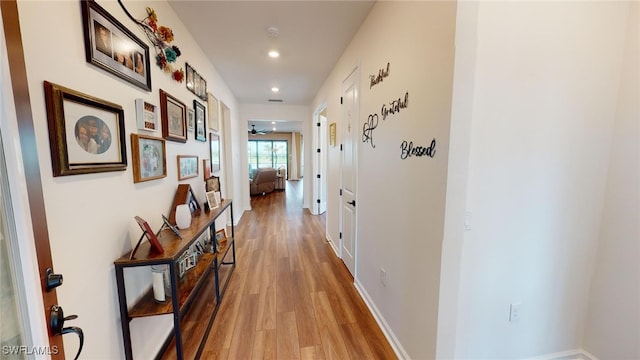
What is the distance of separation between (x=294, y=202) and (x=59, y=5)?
6061 millimetres

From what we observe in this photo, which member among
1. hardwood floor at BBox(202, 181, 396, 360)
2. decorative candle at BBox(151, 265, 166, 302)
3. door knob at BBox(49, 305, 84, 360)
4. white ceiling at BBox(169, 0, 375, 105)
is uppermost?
white ceiling at BBox(169, 0, 375, 105)

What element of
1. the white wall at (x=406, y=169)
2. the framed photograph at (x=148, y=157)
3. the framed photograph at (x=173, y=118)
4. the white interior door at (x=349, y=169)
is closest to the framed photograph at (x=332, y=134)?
the white interior door at (x=349, y=169)

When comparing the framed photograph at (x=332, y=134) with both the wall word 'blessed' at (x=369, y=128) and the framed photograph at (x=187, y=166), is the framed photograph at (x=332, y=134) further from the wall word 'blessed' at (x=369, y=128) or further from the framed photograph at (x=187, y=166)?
the framed photograph at (x=187, y=166)

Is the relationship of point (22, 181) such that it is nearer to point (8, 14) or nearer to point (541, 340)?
point (8, 14)

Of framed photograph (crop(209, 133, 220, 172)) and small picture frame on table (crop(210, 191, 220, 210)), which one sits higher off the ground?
framed photograph (crop(209, 133, 220, 172))

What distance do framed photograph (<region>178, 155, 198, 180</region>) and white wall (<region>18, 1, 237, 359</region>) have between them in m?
0.43

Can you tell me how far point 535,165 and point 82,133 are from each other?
2272mm

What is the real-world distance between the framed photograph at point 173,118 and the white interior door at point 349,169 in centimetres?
160

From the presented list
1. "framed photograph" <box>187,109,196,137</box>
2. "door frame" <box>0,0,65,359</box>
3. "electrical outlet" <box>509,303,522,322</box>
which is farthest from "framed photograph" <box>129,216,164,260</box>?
"electrical outlet" <box>509,303,522,322</box>

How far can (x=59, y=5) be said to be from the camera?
0.92 m

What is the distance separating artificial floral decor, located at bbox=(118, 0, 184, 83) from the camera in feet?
5.09

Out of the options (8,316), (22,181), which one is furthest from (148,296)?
(22,181)

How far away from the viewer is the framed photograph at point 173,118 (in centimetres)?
173

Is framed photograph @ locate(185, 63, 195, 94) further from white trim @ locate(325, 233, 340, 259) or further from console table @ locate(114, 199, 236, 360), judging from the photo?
white trim @ locate(325, 233, 340, 259)
